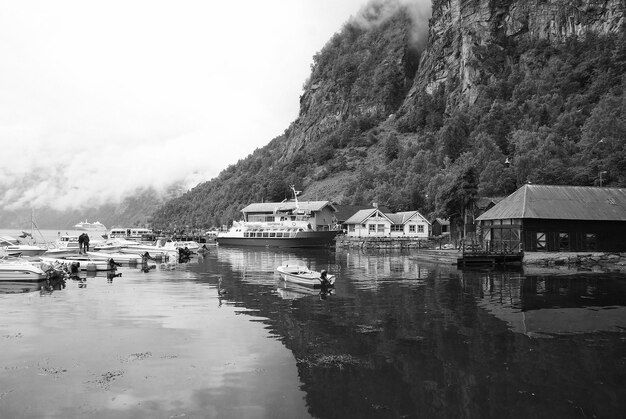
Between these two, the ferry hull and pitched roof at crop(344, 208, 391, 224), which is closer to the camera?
the ferry hull

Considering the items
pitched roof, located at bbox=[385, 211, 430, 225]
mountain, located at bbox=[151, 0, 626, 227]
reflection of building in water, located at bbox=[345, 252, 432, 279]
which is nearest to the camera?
reflection of building in water, located at bbox=[345, 252, 432, 279]

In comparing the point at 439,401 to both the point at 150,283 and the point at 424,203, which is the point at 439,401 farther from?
the point at 424,203

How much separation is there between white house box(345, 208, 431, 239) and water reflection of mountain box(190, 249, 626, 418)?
61.0m

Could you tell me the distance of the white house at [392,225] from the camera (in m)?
87.2

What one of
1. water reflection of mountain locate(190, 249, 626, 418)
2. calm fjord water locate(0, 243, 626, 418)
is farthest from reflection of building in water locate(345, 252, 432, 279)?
water reflection of mountain locate(190, 249, 626, 418)

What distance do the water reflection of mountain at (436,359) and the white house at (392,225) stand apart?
61.0 metres

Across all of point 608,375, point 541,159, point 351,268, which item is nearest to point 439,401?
point 608,375

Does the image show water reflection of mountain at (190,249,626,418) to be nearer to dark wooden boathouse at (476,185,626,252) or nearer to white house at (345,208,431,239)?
dark wooden boathouse at (476,185,626,252)

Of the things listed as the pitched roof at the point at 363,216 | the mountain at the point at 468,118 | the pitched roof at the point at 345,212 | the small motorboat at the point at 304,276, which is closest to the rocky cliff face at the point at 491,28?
the mountain at the point at 468,118

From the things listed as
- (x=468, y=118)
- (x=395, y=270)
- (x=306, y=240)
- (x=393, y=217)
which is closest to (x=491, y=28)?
(x=468, y=118)

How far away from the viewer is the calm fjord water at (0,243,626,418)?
11.3m

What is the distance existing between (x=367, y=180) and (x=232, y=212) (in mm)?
48078

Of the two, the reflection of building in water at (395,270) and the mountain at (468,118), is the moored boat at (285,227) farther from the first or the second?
the reflection of building in water at (395,270)

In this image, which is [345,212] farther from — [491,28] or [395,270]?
[491,28]
